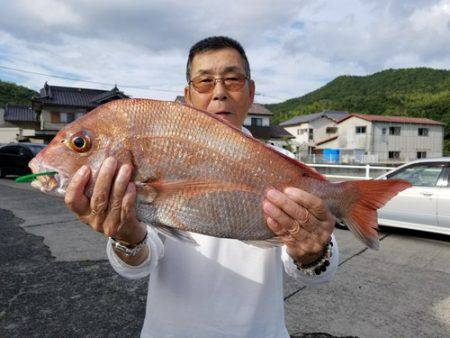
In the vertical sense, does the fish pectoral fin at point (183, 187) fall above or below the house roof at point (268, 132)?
below

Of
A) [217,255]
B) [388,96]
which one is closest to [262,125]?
[388,96]

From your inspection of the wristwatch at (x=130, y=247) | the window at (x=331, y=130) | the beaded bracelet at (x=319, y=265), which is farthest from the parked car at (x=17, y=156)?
the window at (x=331, y=130)

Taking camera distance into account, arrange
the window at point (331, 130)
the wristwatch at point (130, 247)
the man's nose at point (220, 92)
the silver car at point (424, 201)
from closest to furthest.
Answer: the wristwatch at point (130, 247), the man's nose at point (220, 92), the silver car at point (424, 201), the window at point (331, 130)

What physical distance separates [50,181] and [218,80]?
100 cm

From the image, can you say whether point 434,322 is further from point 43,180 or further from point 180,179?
point 43,180

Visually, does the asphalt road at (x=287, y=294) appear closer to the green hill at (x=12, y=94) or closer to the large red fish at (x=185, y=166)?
the large red fish at (x=185, y=166)

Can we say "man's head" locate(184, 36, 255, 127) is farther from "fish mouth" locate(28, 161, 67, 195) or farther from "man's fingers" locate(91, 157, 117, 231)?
"fish mouth" locate(28, 161, 67, 195)

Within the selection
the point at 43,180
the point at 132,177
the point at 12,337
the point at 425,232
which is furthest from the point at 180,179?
the point at 425,232

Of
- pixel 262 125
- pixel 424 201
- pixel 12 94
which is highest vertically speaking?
pixel 12 94

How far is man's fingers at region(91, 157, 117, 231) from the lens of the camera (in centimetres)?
148

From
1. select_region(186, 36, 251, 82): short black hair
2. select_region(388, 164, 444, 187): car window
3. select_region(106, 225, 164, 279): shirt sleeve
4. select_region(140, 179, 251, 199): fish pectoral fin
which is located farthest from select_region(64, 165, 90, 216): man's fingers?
select_region(388, 164, 444, 187): car window

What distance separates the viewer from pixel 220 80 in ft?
6.65

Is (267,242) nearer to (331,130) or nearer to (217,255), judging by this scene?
(217,255)

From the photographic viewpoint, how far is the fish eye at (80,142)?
155 cm
